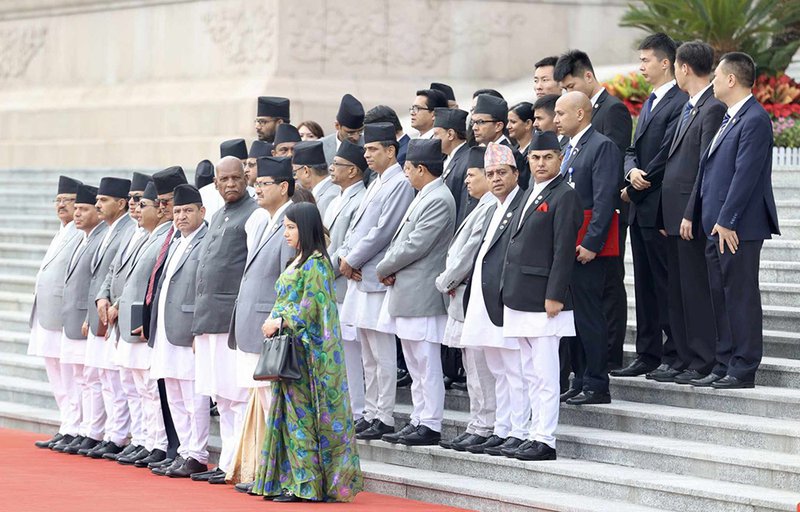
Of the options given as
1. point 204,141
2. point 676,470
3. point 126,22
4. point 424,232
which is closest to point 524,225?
point 424,232

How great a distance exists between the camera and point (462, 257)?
10875 millimetres

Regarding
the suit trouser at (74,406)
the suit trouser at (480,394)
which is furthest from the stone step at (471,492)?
the suit trouser at (74,406)

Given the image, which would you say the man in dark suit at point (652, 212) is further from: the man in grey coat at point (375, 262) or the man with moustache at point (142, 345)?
the man with moustache at point (142, 345)

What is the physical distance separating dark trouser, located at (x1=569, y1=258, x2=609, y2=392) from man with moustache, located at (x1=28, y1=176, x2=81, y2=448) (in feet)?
14.9

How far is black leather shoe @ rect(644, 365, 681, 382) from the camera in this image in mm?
10852

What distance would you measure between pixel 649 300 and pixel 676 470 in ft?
6.03

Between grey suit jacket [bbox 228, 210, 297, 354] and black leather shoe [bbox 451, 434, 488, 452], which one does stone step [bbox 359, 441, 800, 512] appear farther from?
grey suit jacket [bbox 228, 210, 297, 354]

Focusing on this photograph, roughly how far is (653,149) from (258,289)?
9.00 ft

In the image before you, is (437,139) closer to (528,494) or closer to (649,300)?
(649,300)

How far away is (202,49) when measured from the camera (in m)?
20.5

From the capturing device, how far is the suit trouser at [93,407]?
12961mm

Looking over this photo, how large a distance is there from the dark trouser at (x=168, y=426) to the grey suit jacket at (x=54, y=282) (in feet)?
5.29

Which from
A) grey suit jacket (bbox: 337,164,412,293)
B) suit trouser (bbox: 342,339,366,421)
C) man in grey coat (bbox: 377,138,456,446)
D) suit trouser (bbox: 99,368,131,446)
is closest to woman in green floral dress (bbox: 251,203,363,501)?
man in grey coat (bbox: 377,138,456,446)

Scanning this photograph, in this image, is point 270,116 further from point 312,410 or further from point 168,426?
point 312,410
